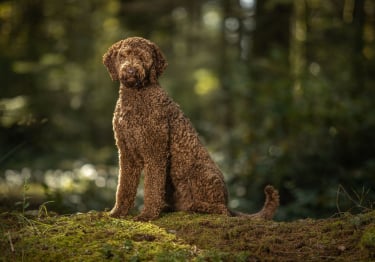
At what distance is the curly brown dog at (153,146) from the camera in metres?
4.59

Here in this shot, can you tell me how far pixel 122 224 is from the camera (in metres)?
4.29

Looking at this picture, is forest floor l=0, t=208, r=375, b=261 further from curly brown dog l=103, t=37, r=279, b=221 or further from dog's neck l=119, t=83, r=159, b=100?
dog's neck l=119, t=83, r=159, b=100

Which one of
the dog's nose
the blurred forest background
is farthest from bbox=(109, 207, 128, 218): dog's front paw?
the dog's nose

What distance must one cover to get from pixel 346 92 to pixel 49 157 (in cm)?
688

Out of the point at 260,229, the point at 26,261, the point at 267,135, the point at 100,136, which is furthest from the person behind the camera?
Result: the point at 100,136

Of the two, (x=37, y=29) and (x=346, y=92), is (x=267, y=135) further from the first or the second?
(x=37, y=29)

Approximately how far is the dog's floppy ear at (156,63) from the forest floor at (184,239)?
138 centimetres

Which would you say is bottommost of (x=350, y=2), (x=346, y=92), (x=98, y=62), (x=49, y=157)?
(x=49, y=157)

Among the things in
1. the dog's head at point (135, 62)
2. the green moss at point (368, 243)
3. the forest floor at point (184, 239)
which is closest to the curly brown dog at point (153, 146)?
the dog's head at point (135, 62)

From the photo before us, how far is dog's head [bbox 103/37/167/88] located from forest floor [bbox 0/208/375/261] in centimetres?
131

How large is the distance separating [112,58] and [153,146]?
3.05ft

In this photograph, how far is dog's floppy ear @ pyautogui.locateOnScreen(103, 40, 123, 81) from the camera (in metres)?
4.63

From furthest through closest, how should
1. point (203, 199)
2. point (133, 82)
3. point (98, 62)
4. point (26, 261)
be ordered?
point (98, 62)
point (203, 199)
point (133, 82)
point (26, 261)

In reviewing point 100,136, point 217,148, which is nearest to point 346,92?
point 217,148
